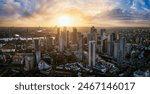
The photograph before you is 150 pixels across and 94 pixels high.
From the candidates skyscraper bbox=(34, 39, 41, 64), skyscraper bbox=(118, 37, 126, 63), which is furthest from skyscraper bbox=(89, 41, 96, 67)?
skyscraper bbox=(34, 39, 41, 64)

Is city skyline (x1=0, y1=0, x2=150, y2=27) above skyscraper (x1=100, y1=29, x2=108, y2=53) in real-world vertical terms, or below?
above

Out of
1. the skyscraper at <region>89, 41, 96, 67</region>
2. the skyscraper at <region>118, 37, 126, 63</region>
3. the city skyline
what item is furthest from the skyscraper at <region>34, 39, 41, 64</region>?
the skyscraper at <region>118, 37, 126, 63</region>

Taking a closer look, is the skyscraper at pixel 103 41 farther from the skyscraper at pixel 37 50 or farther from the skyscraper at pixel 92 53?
the skyscraper at pixel 37 50

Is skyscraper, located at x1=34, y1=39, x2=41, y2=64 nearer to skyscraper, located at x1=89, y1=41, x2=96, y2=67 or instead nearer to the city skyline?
the city skyline

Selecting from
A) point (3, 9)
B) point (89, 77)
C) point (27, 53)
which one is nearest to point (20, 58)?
point (27, 53)

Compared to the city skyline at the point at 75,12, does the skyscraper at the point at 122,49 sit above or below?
below

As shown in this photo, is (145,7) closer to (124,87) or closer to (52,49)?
(124,87)

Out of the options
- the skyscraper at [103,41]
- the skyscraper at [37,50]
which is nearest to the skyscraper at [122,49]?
the skyscraper at [103,41]

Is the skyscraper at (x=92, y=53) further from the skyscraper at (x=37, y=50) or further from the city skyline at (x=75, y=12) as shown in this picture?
A: the skyscraper at (x=37, y=50)
